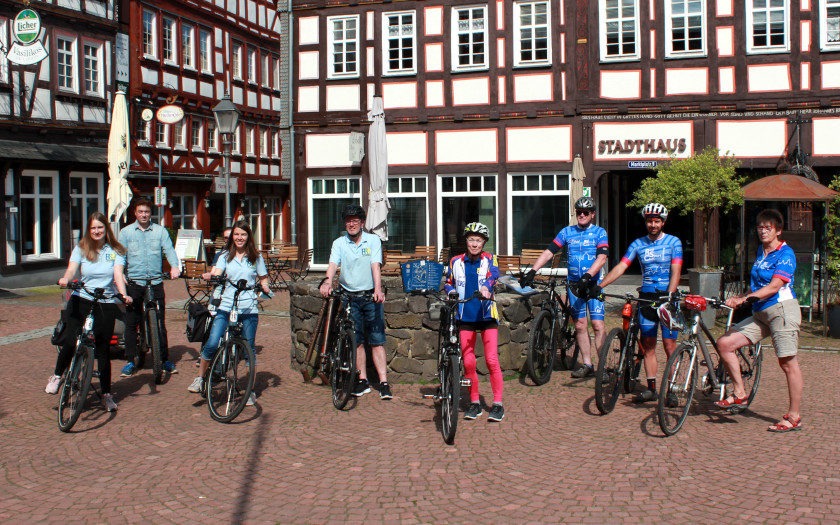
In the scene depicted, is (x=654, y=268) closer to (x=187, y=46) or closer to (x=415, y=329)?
(x=415, y=329)

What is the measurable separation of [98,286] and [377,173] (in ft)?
31.1

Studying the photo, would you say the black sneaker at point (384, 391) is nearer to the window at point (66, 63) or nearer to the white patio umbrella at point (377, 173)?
the white patio umbrella at point (377, 173)

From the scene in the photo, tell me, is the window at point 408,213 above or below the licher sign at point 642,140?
below

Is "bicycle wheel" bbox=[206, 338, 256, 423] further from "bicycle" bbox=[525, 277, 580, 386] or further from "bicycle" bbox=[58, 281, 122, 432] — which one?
"bicycle" bbox=[525, 277, 580, 386]

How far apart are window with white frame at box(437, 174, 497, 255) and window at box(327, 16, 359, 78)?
3.73 m

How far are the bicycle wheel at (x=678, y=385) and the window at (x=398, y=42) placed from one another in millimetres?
16329

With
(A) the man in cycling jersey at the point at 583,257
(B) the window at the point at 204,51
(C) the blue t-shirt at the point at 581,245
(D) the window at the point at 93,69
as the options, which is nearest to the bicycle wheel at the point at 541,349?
(A) the man in cycling jersey at the point at 583,257

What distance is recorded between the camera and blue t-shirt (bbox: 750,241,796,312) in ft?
23.9

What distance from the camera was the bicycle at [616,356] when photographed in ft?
24.9

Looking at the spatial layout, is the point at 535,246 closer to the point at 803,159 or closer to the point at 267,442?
the point at 803,159

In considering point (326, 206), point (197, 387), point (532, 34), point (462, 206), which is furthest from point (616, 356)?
point (326, 206)

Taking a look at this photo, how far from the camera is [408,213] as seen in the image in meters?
22.9

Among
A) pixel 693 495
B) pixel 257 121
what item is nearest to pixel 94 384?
pixel 693 495

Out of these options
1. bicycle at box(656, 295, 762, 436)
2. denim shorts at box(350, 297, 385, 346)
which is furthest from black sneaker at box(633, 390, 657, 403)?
denim shorts at box(350, 297, 385, 346)
